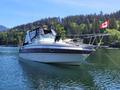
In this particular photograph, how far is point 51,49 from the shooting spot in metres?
56.3

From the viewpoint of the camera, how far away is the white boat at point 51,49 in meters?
53.0

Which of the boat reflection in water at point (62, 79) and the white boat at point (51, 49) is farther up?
the white boat at point (51, 49)

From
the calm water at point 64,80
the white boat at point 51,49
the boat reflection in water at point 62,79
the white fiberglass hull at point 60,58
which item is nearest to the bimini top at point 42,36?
the white boat at point 51,49

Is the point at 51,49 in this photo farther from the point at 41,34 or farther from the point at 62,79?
the point at 62,79

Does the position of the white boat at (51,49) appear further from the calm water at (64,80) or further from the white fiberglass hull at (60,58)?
the calm water at (64,80)

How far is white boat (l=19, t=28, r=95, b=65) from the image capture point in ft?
174

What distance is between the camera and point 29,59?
66625 millimetres

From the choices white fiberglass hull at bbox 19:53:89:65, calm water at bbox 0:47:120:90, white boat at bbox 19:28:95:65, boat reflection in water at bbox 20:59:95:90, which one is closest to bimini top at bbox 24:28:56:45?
white boat at bbox 19:28:95:65

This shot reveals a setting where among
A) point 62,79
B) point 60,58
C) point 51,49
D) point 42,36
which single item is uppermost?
point 42,36

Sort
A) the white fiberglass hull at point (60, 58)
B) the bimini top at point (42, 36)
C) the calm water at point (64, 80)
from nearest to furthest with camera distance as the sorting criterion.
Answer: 1. the calm water at point (64, 80)
2. the white fiberglass hull at point (60, 58)
3. the bimini top at point (42, 36)

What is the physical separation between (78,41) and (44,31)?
10541 mm

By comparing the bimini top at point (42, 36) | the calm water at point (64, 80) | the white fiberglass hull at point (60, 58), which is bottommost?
the calm water at point (64, 80)

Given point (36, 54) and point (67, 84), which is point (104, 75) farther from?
point (36, 54)

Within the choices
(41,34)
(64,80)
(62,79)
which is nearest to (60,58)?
(41,34)
